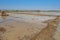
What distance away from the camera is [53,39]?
13.5 feet

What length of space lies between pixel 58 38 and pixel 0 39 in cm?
193

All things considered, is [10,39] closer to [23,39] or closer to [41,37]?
[23,39]

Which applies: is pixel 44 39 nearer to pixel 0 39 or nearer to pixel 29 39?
pixel 29 39

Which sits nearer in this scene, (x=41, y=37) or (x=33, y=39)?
(x=33, y=39)

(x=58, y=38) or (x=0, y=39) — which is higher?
(x=0, y=39)

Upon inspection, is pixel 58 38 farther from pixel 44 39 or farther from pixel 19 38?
pixel 19 38

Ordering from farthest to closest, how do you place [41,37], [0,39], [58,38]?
1. [58,38]
2. [41,37]
3. [0,39]

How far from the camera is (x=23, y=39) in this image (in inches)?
146

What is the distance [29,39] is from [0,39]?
2.72ft

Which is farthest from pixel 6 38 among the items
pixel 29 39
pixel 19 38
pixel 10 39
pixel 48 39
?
pixel 48 39

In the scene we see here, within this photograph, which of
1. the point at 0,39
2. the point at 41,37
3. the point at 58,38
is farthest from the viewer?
the point at 58,38

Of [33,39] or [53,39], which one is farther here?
[53,39]

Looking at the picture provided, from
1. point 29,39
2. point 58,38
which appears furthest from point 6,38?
point 58,38

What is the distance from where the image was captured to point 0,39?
3643mm
